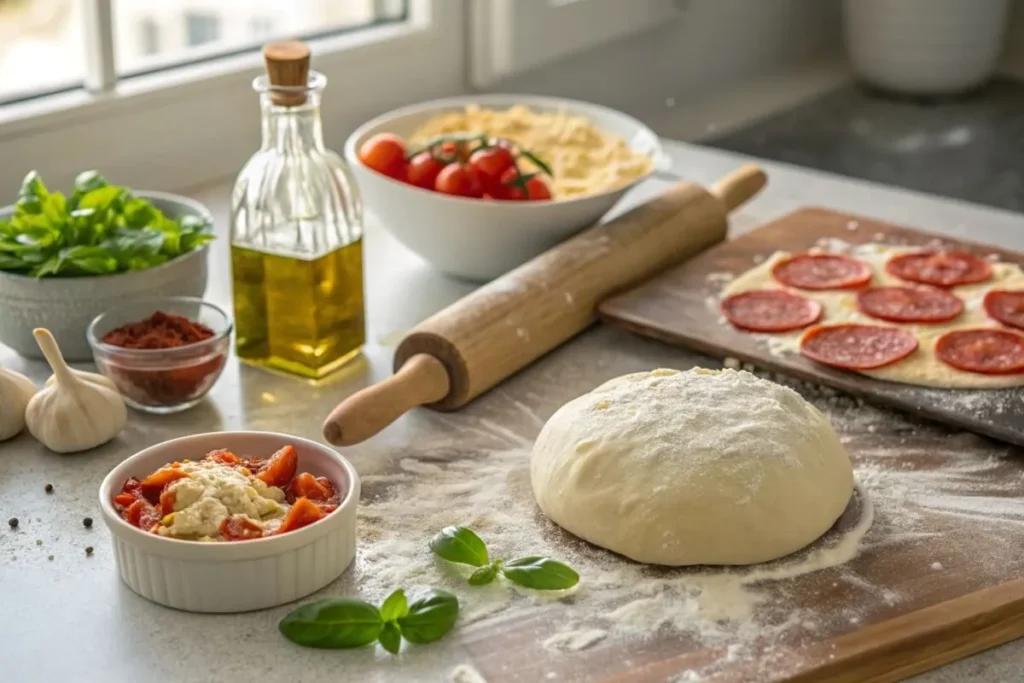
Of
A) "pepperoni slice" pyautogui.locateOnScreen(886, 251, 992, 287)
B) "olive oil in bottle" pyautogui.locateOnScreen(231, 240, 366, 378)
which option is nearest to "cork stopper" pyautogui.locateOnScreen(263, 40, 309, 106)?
"olive oil in bottle" pyautogui.locateOnScreen(231, 240, 366, 378)

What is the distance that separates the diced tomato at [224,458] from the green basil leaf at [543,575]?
0.80ft

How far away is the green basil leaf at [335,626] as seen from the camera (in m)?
1.00

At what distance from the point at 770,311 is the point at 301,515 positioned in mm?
655

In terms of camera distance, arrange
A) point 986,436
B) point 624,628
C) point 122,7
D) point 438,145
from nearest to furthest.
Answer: point 624,628, point 986,436, point 438,145, point 122,7

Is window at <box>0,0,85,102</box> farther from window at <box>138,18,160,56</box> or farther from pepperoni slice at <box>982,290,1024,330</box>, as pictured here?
pepperoni slice at <box>982,290,1024,330</box>

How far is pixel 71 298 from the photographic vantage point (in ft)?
4.53

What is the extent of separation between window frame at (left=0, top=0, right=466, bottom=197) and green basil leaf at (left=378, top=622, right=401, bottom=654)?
97 centimetres

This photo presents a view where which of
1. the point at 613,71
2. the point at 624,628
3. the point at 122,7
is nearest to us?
the point at 624,628

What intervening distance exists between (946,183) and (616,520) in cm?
171

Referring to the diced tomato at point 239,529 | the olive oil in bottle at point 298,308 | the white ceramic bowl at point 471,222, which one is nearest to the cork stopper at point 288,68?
the olive oil in bottle at point 298,308

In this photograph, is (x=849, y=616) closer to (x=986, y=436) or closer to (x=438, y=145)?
(x=986, y=436)

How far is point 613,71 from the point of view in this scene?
250 centimetres

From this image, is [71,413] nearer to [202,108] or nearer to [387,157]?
[387,157]

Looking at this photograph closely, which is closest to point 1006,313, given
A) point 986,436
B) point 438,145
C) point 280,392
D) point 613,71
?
point 986,436
